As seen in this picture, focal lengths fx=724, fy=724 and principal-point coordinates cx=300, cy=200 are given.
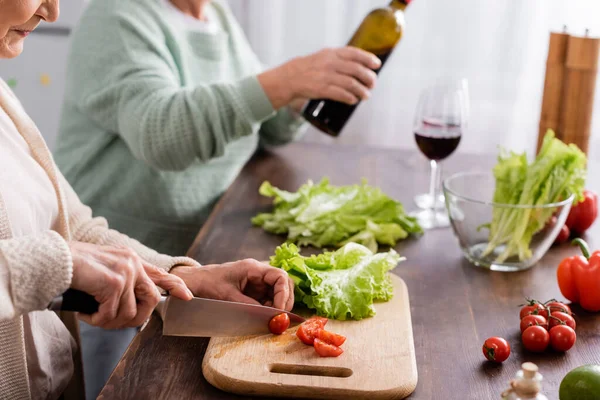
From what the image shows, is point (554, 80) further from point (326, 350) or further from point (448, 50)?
point (448, 50)

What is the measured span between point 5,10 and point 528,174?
39.4 inches

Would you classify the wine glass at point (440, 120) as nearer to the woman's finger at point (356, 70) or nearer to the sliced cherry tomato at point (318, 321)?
the woman's finger at point (356, 70)

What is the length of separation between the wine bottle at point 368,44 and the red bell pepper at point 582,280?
640mm

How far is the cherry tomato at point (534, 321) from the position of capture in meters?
1.14

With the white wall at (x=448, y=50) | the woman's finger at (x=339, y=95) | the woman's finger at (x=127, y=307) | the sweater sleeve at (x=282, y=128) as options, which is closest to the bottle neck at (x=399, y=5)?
the woman's finger at (x=339, y=95)

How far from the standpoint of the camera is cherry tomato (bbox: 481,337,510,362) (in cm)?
108

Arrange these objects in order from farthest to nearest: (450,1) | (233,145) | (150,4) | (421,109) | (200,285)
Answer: (450,1)
(233,145)
(150,4)
(421,109)
(200,285)

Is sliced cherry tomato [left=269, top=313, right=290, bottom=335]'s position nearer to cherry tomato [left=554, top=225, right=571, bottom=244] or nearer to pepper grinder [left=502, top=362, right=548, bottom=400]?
pepper grinder [left=502, top=362, right=548, bottom=400]

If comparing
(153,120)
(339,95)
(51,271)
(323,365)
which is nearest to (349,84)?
(339,95)

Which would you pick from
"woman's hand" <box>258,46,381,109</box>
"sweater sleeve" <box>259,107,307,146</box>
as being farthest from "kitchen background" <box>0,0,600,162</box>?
"woman's hand" <box>258,46,381,109</box>

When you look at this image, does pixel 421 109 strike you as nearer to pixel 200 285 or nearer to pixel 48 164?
pixel 200 285

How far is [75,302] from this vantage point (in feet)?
3.28

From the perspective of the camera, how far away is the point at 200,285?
1.25m

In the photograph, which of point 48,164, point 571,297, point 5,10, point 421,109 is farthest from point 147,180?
point 571,297
